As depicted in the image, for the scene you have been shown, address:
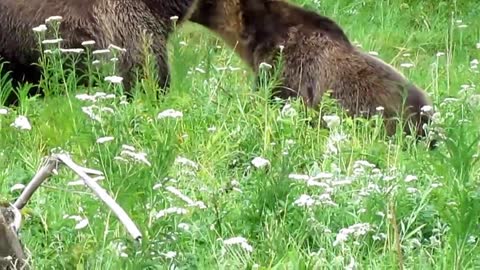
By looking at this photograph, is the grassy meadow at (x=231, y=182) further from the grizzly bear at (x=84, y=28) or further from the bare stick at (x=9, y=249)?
the bare stick at (x=9, y=249)

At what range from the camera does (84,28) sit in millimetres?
6586

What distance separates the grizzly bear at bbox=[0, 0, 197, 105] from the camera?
650 centimetres

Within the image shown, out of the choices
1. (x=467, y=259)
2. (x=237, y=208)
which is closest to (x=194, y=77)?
(x=237, y=208)

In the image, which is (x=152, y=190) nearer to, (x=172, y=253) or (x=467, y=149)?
(x=172, y=253)

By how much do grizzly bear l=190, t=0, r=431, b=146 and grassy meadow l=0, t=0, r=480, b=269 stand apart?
0.46m

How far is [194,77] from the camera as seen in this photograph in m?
6.75

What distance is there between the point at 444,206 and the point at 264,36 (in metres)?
3.80

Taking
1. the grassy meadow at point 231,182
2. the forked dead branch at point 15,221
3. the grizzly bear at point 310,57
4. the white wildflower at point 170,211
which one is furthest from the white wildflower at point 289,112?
the forked dead branch at point 15,221

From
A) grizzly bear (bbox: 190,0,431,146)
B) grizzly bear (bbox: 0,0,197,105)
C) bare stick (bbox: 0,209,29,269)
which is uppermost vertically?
bare stick (bbox: 0,209,29,269)

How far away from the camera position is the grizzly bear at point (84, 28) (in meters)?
6.50

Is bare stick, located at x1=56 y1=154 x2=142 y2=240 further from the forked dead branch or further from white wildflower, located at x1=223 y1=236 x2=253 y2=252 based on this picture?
white wildflower, located at x1=223 y1=236 x2=253 y2=252

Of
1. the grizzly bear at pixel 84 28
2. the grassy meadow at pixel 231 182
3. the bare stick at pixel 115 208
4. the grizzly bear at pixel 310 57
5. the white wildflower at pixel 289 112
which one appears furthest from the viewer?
the grizzly bear at pixel 310 57

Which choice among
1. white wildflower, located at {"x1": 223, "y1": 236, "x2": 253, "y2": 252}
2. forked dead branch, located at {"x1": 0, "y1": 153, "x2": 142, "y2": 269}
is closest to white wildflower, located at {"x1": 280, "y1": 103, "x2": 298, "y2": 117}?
white wildflower, located at {"x1": 223, "y1": 236, "x2": 253, "y2": 252}

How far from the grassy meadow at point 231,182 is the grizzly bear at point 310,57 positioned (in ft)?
1.51
